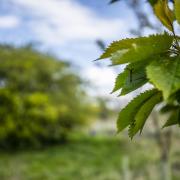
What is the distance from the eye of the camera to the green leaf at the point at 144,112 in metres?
0.87

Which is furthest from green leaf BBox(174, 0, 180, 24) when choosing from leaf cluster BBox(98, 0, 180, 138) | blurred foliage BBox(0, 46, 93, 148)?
blurred foliage BBox(0, 46, 93, 148)

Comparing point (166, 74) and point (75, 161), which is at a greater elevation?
point (166, 74)

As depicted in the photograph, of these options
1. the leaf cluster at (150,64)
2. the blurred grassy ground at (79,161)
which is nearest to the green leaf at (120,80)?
the leaf cluster at (150,64)

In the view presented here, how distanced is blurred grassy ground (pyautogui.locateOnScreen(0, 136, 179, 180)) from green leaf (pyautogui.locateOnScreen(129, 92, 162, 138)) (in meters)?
17.2

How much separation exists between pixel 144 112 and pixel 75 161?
2513cm

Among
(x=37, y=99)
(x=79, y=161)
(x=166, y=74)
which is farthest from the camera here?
(x=37, y=99)

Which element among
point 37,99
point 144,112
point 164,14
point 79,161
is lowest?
point 79,161

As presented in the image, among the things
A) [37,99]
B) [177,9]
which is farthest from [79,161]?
[177,9]

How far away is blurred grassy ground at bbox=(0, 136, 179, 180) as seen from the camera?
67.8 feet

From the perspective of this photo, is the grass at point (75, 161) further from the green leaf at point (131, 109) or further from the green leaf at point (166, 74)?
the green leaf at point (166, 74)

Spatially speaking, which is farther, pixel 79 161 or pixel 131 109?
pixel 79 161

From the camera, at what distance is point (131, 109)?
910mm

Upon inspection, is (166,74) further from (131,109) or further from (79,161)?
(79,161)

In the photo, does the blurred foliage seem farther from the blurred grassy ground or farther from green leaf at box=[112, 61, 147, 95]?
green leaf at box=[112, 61, 147, 95]
